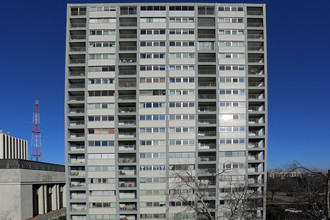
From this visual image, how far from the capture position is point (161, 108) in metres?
37.2

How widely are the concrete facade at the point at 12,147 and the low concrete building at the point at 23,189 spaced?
40.3 metres

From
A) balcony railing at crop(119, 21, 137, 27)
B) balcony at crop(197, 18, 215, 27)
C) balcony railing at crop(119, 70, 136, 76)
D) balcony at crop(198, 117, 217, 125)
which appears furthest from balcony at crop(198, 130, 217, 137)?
balcony railing at crop(119, 21, 137, 27)

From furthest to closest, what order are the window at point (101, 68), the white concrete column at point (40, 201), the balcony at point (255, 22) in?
the white concrete column at point (40, 201) < the balcony at point (255, 22) < the window at point (101, 68)

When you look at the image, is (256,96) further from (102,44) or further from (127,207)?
(127,207)

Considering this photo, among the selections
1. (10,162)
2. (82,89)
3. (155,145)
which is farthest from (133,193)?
(10,162)

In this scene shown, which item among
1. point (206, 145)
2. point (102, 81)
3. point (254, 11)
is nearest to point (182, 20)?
point (254, 11)

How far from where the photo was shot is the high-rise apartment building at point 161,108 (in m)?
36.0

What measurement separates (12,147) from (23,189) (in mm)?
57561

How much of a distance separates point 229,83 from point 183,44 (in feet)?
35.1

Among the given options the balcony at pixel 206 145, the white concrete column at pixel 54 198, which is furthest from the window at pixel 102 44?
the white concrete column at pixel 54 198

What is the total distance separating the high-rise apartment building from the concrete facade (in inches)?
2416

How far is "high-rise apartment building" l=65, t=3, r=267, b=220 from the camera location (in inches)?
1417

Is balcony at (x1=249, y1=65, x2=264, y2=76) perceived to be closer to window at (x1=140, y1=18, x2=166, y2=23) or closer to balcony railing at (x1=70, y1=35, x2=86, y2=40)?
window at (x1=140, y1=18, x2=166, y2=23)

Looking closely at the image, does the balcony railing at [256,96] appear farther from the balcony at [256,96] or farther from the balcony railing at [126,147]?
the balcony railing at [126,147]
